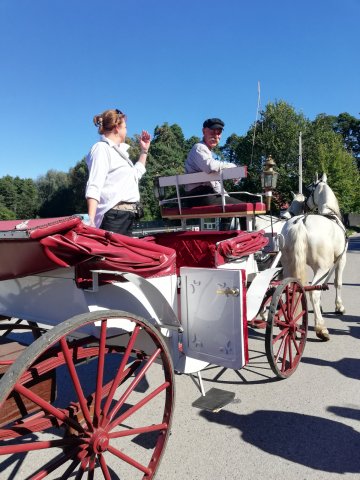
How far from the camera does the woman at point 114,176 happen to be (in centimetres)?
278

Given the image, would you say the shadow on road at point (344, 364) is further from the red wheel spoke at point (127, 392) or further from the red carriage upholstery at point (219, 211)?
the red wheel spoke at point (127, 392)

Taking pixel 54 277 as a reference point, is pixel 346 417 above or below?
below

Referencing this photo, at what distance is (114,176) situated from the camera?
2.87 metres

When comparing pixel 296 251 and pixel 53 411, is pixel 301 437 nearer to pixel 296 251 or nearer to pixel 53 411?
pixel 53 411

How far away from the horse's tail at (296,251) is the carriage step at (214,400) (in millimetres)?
2250

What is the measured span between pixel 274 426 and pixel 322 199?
4.09 meters

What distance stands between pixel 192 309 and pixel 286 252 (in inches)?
108

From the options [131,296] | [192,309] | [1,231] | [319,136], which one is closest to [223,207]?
[192,309]

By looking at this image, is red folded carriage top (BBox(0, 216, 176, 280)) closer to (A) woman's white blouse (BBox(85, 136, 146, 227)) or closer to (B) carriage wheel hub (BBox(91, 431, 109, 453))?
(A) woman's white blouse (BBox(85, 136, 146, 227))

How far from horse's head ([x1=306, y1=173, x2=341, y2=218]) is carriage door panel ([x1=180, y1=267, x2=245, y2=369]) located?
366cm

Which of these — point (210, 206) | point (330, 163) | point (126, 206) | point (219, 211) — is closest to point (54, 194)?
point (330, 163)

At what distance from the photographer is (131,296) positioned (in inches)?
98.4

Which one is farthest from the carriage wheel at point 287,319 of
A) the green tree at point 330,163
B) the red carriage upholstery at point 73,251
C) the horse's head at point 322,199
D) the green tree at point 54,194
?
the green tree at point 54,194

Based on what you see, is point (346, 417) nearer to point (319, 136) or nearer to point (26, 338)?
point (26, 338)
